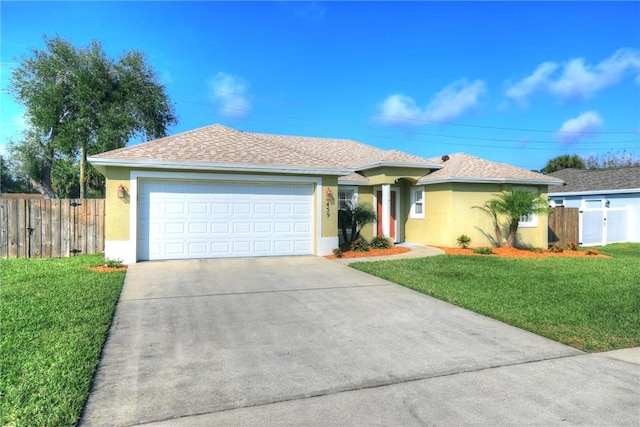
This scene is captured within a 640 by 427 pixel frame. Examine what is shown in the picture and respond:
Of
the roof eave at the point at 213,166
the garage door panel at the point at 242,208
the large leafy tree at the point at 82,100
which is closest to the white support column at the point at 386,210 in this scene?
the roof eave at the point at 213,166

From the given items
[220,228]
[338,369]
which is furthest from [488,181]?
[338,369]

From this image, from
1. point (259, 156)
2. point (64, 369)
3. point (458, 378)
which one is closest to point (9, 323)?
point (64, 369)

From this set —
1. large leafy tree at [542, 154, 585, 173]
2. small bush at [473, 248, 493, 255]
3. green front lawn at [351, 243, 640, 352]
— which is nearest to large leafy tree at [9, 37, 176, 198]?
green front lawn at [351, 243, 640, 352]

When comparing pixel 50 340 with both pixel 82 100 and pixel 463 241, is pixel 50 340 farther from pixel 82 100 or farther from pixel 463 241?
pixel 82 100

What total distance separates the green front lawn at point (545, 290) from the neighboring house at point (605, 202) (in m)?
6.92

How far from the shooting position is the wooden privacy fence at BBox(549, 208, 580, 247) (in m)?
17.1

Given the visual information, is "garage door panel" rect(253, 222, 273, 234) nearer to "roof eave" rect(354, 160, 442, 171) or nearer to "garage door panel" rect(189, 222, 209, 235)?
"garage door panel" rect(189, 222, 209, 235)

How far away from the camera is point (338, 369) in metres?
4.18

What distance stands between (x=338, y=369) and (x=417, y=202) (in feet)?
44.5

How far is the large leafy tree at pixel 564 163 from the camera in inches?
1800

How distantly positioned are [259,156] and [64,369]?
9.41 meters

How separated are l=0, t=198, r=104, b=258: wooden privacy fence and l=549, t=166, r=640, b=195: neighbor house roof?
954 inches

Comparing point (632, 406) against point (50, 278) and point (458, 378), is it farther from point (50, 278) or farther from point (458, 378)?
point (50, 278)

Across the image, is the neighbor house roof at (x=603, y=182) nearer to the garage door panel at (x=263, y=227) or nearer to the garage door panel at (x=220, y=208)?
the garage door panel at (x=263, y=227)
